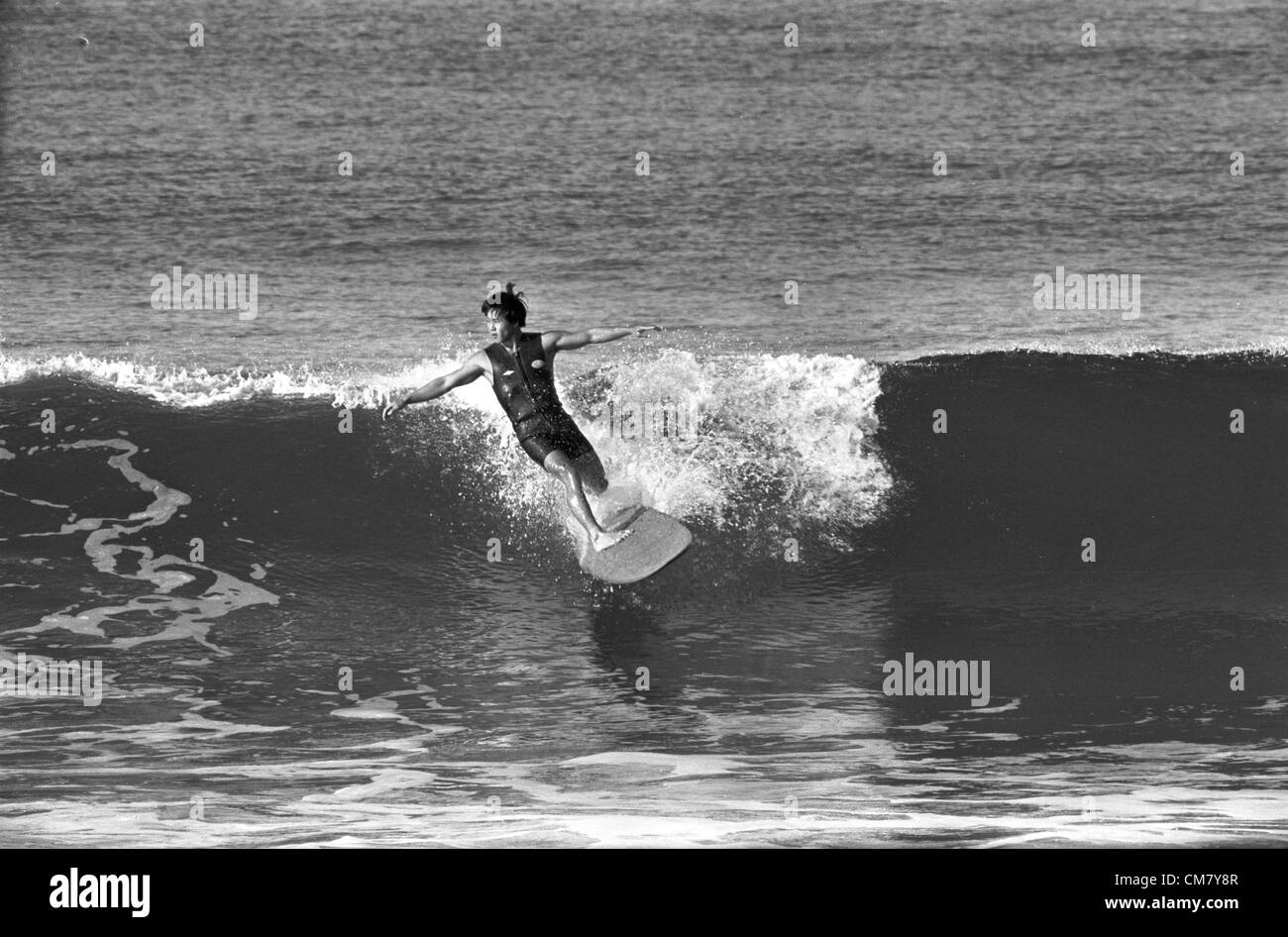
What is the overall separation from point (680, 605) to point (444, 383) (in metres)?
2.61

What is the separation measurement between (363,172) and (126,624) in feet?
43.0

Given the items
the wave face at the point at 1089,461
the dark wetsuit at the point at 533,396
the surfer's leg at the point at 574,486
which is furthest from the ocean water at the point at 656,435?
the dark wetsuit at the point at 533,396

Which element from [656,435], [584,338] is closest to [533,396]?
[584,338]

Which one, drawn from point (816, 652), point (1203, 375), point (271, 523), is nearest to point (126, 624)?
point (271, 523)

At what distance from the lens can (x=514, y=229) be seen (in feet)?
73.1

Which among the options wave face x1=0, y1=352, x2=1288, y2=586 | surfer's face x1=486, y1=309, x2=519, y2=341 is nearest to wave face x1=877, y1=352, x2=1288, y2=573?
wave face x1=0, y1=352, x2=1288, y2=586

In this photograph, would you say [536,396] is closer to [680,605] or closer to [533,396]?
[533,396]

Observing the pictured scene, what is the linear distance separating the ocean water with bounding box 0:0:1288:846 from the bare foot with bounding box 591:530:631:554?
0.88 m

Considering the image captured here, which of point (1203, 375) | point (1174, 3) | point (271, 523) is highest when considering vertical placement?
point (1174, 3)

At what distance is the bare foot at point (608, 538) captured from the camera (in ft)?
33.9

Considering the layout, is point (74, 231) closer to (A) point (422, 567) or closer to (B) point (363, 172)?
(B) point (363, 172)

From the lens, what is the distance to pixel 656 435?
1302 centimetres

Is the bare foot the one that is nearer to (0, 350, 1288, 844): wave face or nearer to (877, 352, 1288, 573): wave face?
(0, 350, 1288, 844): wave face

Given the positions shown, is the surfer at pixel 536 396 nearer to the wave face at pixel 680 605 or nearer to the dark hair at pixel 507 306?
the dark hair at pixel 507 306
